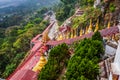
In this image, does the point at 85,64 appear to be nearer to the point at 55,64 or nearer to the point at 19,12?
the point at 55,64

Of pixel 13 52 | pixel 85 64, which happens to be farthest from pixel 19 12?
pixel 85 64

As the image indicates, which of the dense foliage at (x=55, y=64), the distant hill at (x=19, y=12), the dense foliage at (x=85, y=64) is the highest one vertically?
the dense foliage at (x=85, y=64)

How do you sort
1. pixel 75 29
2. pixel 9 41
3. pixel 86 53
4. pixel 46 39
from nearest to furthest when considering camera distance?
pixel 86 53, pixel 46 39, pixel 75 29, pixel 9 41

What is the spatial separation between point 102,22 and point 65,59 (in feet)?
39.3

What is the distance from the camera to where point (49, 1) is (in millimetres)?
171250

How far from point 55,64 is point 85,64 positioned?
4288 mm

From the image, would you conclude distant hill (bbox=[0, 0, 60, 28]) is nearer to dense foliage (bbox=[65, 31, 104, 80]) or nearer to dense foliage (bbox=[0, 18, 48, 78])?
dense foliage (bbox=[0, 18, 48, 78])

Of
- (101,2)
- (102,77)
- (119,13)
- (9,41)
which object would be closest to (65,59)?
(102,77)

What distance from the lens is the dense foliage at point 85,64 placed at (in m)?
16.1

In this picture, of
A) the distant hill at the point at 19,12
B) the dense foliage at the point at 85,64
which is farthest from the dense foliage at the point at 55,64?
the distant hill at the point at 19,12

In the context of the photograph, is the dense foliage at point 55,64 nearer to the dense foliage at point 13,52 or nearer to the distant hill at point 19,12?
the dense foliage at point 13,52

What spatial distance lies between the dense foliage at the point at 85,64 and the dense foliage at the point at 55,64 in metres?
1.93

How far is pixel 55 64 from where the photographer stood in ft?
67.2

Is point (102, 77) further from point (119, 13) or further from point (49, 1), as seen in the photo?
point (49, 1)
